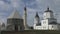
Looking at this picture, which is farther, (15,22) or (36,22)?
(36,22)

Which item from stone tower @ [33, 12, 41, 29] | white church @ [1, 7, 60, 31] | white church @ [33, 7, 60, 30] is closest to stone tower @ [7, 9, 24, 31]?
white church @ [1, 7, 60, 31]

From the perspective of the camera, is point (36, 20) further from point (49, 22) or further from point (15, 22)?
point (15, 22)

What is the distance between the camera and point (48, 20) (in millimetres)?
68500

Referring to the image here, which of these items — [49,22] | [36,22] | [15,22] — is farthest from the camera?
[36,22]

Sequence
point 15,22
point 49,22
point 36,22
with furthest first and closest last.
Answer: point 36,22, point 49,22, point 15,22

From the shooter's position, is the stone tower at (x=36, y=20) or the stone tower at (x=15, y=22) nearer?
the stone tower at (x=15, y=22)

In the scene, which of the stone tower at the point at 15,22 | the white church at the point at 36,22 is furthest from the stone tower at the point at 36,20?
the stone tower at the point at 15,22

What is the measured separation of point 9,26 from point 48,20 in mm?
25030

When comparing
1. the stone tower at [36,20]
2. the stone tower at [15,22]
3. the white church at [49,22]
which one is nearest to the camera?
the stone tower at [15,22]

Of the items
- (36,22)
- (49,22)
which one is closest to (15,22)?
(49,22)

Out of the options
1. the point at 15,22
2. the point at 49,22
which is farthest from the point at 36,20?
the point at 15,22

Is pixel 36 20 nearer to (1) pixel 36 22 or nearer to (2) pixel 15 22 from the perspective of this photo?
(1) pixel 36 22

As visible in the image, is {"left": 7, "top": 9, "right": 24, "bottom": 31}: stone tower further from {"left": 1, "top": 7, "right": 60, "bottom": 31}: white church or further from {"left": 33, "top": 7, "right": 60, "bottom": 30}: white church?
{"left": 33, "top": 7, "right": 60, "bottom": 30}: white church

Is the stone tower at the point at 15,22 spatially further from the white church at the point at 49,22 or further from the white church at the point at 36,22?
the white church at the point at 49,22
